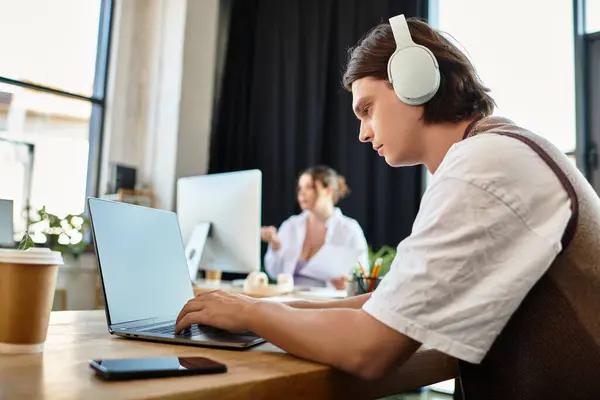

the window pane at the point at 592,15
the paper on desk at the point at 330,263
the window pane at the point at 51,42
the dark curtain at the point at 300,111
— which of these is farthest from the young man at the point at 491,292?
the window pane at the point at 51,42

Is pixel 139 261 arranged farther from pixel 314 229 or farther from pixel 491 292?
pixel 314 229

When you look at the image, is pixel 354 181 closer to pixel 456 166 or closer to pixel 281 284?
pixel 281 284

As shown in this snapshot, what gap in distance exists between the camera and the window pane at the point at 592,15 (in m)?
2.86

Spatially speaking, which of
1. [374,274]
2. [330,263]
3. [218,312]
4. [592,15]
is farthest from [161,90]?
[218,312]

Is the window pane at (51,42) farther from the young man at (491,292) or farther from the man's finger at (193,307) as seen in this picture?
the young man at (491,292)

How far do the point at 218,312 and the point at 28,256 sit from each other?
277mm

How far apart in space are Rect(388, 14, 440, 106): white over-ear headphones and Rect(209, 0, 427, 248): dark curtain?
2.37 meters

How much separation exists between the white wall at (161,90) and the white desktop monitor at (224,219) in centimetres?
154

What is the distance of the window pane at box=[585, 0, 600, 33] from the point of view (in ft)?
9.37

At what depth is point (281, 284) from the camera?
194cm

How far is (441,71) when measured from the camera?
994 mm

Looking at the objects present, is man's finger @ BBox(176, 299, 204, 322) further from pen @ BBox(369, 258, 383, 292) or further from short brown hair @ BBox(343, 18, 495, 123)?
pen @ BBox(369, 258, 383, 292)

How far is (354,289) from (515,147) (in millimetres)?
831

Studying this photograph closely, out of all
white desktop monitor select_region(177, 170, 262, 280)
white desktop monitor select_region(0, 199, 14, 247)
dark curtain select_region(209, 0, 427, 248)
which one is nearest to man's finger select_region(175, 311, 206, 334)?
white desktop monitor select_region(0, 199, 14, 247)
